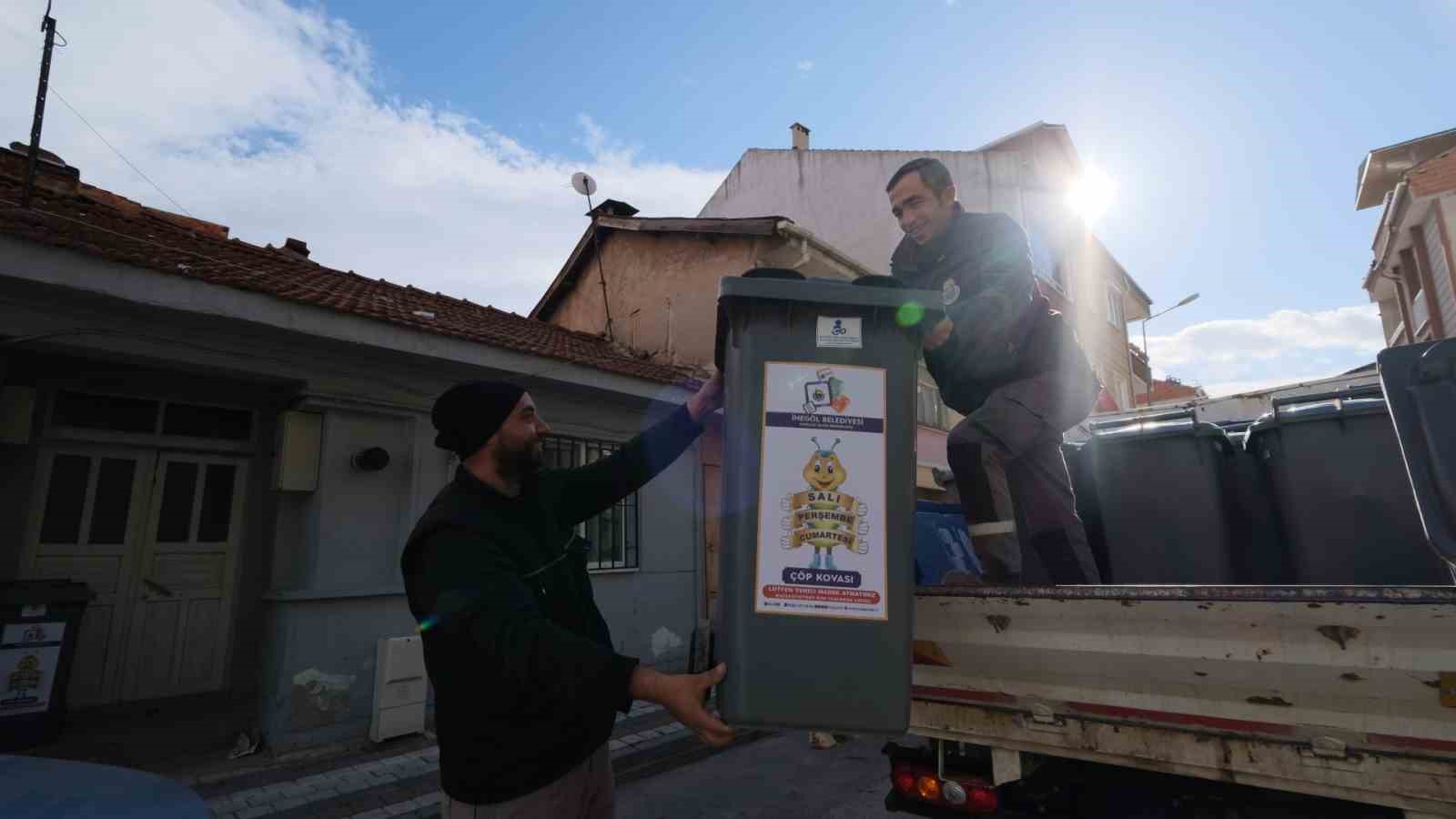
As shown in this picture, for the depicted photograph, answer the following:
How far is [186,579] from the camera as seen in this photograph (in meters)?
6.25

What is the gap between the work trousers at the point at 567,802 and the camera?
5.70 feet

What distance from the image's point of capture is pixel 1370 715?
1.50 m

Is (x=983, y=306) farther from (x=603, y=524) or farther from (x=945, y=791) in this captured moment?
(x=603, y=524)

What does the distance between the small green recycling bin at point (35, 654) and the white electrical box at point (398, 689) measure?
2.04 metres

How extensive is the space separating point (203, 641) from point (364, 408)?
2.61 meters

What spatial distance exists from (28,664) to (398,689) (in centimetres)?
240

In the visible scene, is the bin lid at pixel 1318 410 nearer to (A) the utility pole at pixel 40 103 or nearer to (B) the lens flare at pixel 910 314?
(B) the lens flare at pixel 910 314

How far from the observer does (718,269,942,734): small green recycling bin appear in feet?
4.71

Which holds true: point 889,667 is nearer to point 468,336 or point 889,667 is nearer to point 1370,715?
point 1370,715

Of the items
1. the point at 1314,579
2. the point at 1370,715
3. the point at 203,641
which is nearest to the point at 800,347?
the point at 1370,715

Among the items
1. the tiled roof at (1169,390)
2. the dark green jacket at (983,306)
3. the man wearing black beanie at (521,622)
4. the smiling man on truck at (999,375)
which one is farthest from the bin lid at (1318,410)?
the tiled roof at (1169,390)

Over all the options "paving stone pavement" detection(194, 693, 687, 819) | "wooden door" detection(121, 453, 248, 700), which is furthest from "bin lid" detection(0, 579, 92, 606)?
"paving stone pavement" detection(194, 693, 687, 819)

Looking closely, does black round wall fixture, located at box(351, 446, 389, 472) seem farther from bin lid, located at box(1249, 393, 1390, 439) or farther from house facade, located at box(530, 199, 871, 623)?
bin lid, located at box(1249, 393, 1390, 439)

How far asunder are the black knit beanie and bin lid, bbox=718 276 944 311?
806 millimetres
